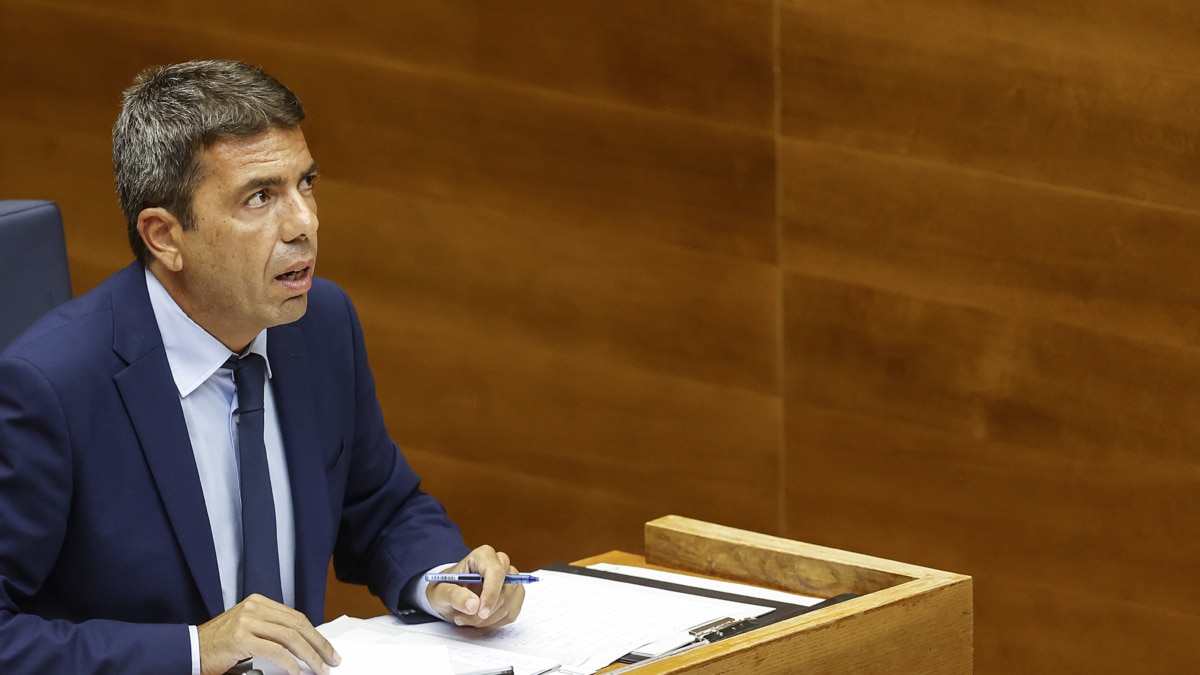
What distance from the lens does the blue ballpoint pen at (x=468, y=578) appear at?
1952mm

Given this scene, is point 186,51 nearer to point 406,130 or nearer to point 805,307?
point 406,130

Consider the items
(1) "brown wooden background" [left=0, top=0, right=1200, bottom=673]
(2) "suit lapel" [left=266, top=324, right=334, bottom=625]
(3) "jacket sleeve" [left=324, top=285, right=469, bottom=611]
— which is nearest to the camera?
(2) "suit lapel" [left=266, top=324, right=334, bottom=625]

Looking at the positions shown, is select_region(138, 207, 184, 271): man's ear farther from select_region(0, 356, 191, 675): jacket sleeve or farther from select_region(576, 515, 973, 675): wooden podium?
select_region(576, 515, 973, 675): wooden podium

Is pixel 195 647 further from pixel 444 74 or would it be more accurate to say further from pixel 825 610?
pixel 444 74

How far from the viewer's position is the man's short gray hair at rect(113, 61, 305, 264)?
6.40ft

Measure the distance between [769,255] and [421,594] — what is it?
1.43 meters

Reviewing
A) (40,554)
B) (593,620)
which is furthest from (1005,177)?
(40,554)

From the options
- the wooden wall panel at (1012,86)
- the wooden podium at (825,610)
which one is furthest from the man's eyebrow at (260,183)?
the wooden wall panel at (1012,86)

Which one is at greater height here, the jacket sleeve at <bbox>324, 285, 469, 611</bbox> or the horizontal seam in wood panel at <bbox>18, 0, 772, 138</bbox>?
the horizontal seam in wood panel at <bbox>18, 0, 772, 138</bbox>

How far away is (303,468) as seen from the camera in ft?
6.97

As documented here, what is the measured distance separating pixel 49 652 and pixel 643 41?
77.4 inches

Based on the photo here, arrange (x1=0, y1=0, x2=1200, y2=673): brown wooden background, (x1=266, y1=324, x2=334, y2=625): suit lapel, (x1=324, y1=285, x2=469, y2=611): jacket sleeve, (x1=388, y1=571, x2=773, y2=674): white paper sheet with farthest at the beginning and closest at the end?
(x1=0, y1=0, x2=1200, y2=673): brown wooden background, (x1=324, y1=285, x2=469, y2=611): jacket sleeve, (x1=266, y1=324, x2=334, y2=625): suit lapel, (x1=388, y1=571, x2=773, y2=674): white paper sheet

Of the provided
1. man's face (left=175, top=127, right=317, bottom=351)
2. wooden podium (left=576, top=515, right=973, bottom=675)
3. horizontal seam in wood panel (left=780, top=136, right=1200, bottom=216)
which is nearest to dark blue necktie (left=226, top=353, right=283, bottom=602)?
man's face (left=175, top=127, right=317, bottom=351)

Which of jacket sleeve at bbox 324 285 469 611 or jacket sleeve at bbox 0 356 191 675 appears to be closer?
jacket sleeve at bbox 0 356 191 675
